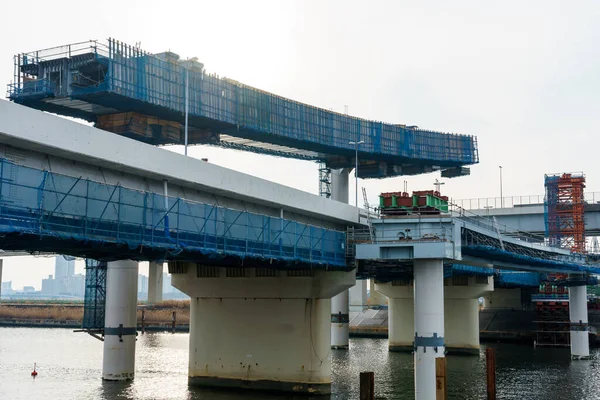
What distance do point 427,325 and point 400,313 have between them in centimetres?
5174

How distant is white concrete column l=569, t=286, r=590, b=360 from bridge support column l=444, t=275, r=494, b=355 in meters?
10.7

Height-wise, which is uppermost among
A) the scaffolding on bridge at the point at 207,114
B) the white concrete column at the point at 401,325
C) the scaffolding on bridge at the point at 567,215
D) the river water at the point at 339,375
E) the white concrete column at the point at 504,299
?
the scaffolding on bridge at the point at 207,114

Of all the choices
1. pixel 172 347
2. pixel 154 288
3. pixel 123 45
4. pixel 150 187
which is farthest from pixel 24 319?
pixel 150 187

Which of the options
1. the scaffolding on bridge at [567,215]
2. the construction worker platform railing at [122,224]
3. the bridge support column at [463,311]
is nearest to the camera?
the construction worker platform railing at [122,224]

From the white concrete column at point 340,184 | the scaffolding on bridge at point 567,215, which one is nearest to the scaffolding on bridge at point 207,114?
the white concrete column at point 340,184

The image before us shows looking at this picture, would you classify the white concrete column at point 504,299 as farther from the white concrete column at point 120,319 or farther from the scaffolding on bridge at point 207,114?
the white concrete column at point 120,319

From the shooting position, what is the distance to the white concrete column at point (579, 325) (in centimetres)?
8075

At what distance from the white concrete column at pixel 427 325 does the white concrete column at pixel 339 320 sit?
4444 centimetres

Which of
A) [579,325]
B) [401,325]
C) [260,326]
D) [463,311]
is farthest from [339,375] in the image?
[401,325]

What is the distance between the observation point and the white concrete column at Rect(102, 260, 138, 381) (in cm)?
5341

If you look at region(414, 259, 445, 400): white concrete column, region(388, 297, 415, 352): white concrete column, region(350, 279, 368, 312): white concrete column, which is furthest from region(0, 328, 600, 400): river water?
region(350, 279, 368, 312): white concrete column

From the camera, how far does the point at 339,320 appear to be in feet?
303

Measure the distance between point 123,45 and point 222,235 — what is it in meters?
49.4

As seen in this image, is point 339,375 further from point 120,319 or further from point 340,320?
point 340,320
